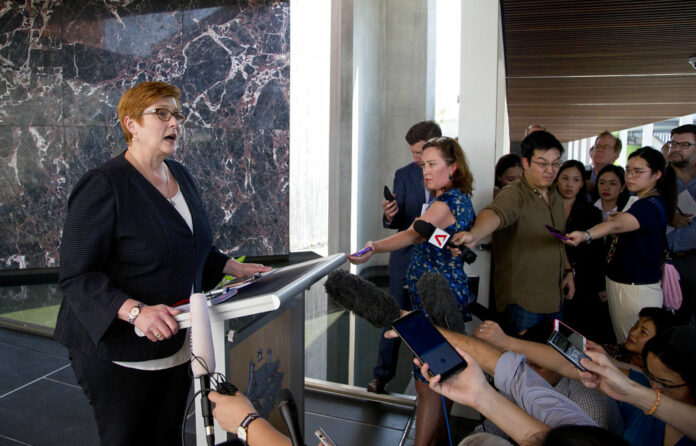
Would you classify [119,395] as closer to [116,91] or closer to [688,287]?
[688,287]

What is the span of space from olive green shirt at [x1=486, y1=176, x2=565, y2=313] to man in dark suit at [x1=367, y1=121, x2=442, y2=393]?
579 millimetres

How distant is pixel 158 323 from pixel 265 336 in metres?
0.52

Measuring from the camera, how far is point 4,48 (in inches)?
253

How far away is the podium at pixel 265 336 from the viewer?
1394 mm

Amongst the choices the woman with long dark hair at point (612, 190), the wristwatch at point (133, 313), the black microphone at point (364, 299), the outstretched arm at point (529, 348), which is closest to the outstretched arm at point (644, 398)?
the outstretched arm at point (529, 348)

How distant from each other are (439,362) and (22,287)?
6502 mm

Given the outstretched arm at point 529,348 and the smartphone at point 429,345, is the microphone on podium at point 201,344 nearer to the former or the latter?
the smartphone at point 429,345

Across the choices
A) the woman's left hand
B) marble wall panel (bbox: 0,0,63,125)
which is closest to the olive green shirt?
the woman's left hand

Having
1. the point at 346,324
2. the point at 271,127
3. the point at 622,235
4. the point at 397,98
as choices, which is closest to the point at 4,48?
the point at 271,127

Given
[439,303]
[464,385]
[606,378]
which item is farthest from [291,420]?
[606,378]

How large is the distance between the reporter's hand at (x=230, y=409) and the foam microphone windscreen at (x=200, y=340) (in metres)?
0.07

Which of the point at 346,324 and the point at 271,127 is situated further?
the point at 271,127

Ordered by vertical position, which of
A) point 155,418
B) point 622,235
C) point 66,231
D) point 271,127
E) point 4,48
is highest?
point 4,48

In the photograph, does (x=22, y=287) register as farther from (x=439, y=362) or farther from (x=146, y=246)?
(x=439, y=362)
